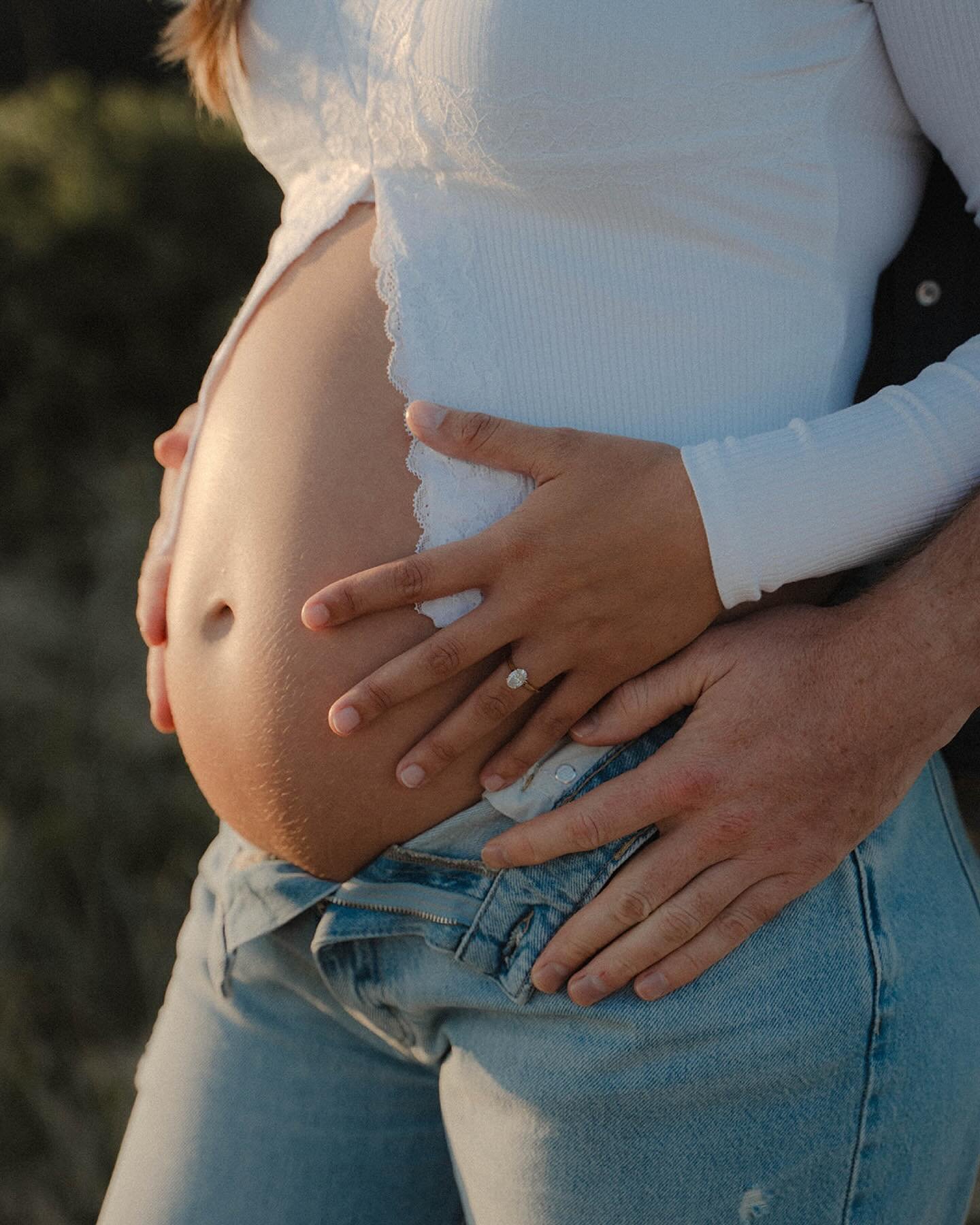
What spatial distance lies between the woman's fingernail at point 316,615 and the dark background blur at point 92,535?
1759 mm

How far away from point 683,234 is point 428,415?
11.3 inches

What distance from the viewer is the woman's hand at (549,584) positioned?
3.20ft

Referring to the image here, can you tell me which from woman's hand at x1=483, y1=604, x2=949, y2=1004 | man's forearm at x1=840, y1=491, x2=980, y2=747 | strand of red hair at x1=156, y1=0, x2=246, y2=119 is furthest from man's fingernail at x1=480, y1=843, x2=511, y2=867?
strand of red hair at x1=156, y1=0, x2=246, y2=119

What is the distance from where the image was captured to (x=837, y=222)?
42.6 inches

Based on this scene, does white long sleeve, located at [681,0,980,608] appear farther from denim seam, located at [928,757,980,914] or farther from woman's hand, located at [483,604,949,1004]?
denim seam, located at [928,757,980,914]

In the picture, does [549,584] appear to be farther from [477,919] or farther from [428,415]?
[477,919]

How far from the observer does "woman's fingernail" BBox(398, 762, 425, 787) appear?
1.01 metres

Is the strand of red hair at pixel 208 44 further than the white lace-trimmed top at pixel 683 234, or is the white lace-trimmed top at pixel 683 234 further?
the strand of red hair at pixel 208 44

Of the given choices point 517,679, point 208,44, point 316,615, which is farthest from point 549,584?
point 208,44

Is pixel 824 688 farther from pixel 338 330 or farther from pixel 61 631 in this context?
pixel 61 631

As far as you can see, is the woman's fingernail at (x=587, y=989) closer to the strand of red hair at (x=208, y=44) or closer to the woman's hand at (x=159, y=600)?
the woman's hand at (x=159, y=600)

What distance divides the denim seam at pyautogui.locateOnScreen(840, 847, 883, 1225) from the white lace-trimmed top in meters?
0.30

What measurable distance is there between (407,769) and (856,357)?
60 cm

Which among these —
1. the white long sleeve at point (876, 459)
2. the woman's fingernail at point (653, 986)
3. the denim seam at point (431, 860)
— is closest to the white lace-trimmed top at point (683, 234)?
the white long sleeve at point (876, 459)
